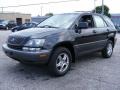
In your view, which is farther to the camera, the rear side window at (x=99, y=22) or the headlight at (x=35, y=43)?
the rear side window at (x=99, y=22)

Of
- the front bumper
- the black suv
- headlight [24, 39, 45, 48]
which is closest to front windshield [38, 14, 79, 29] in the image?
the black suv

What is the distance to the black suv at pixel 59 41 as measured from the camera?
207 inches

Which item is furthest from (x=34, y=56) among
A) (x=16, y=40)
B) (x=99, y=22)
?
(x=99, y=22)

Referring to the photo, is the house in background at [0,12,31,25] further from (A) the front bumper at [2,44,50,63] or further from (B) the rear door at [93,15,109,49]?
(A) the front bumper at [2,44,50,63]

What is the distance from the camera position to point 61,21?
21.6 feet

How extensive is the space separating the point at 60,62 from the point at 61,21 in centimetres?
148

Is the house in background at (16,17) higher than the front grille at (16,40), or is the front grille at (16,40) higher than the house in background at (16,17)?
the house in background at (16,17)

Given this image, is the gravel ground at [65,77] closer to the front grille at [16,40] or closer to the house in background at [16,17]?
the front grille at [16,40]

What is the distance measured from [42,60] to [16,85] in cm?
84

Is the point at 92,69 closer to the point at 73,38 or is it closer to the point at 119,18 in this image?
the point at 73,38

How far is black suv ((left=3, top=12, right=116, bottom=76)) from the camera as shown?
207 inches

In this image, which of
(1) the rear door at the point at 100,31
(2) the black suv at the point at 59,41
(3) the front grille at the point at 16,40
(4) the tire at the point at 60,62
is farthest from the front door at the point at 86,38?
(3) the front grille at the point at 16,40

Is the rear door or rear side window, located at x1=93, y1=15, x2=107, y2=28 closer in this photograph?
the rear door

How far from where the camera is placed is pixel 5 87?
481 centimetres
